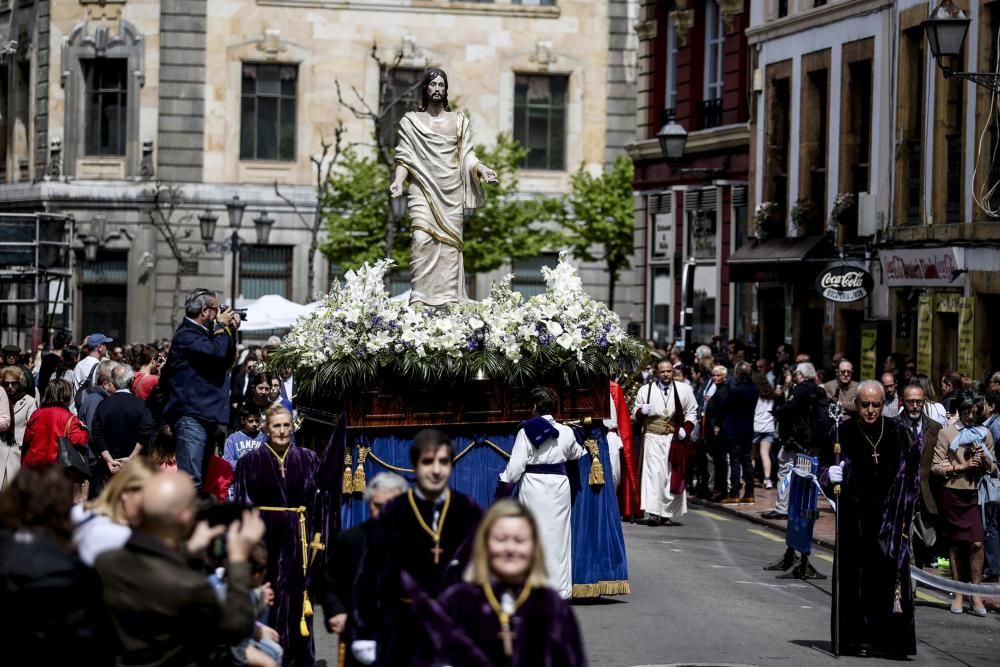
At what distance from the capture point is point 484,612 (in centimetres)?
744

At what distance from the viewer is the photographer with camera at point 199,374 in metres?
14.5

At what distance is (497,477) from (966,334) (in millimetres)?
13174

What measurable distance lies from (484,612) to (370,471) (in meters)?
7.45

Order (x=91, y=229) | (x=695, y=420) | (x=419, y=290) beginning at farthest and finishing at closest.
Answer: (x=91, y=229) < (x=695, y=420) < (x=419, y=290)

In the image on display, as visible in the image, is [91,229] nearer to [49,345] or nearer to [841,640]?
[49,345]

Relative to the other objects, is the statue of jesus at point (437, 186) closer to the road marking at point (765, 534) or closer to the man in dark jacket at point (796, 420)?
the road marking at point (765, 534)

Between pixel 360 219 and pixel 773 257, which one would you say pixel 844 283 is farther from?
pixel 360 219

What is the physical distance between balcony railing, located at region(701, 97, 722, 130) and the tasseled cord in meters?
24.5

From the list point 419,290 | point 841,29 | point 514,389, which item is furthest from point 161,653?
point 841,29

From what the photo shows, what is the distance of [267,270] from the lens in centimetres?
4709

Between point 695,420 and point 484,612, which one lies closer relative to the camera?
point 484,612

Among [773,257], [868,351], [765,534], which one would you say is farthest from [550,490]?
[773,257]

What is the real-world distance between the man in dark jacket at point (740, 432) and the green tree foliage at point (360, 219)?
1994 centimetres

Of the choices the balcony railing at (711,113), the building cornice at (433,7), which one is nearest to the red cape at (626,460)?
the balcony railing at (711,113)
